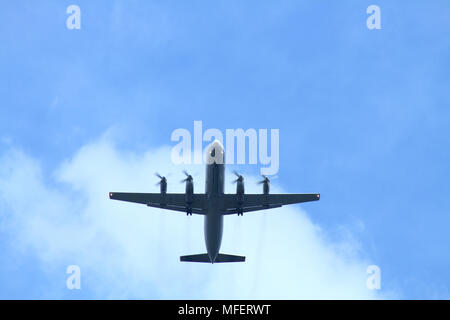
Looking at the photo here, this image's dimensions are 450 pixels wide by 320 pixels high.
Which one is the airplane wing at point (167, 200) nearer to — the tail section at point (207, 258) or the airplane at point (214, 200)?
the airplane at point (214, 200)

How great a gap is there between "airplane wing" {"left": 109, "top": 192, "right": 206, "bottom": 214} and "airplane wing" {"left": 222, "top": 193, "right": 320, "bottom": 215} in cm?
284

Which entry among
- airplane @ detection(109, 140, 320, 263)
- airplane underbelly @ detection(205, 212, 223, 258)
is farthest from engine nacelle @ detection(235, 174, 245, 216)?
airplane underbelly @ detection(205, 212, 223, 258)

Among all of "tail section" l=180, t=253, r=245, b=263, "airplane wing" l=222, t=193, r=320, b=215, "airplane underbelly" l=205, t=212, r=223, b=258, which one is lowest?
"tail section" l=180, t=253, r=245, b=263

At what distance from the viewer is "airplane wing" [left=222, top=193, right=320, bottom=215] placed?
62531mm

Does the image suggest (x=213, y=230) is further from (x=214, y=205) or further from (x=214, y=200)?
(x=214, y=200)

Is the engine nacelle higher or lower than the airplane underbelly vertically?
higher

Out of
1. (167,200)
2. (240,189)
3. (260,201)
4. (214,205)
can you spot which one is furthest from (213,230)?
(167,200)

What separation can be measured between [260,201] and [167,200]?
1053cm

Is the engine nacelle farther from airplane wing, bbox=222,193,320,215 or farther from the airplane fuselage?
the airplane fuselage

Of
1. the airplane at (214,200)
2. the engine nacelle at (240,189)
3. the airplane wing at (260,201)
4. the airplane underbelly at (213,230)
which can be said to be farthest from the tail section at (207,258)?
the engine nacelle at (240,189)

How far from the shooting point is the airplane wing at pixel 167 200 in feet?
208
